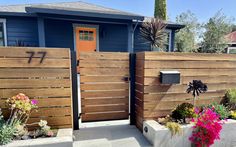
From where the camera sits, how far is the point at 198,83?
256 cm

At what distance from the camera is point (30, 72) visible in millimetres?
2143

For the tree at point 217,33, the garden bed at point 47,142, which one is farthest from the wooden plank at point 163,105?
the tree at point 217,33

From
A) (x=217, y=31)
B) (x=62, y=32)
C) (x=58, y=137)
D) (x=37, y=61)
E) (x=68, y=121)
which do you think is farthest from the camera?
(x=217, y=31)

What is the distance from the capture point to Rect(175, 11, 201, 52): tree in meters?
12.4

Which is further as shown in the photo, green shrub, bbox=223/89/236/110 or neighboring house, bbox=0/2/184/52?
neighboring house, bbox=0/2/184/52

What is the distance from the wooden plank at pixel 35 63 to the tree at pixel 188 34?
36.7ft

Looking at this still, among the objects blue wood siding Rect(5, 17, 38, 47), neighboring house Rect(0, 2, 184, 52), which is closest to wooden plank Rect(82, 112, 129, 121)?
neighboring house Rect(0, 2, 184, 52)

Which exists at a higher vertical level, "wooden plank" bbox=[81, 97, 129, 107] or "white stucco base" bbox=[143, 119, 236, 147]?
"wooden plank" bbox=[81, 97, 129, 107]

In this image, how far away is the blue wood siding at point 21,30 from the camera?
6219 millimetres

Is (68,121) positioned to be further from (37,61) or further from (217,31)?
(217,31)

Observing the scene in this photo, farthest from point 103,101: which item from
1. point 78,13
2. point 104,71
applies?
point 78,13

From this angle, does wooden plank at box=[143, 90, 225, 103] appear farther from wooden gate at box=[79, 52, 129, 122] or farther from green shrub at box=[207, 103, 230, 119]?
wooden gate at box=[79, 52, 129, 122]

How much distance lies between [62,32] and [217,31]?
11.5m

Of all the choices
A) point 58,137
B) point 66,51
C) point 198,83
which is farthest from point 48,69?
point 198,83
